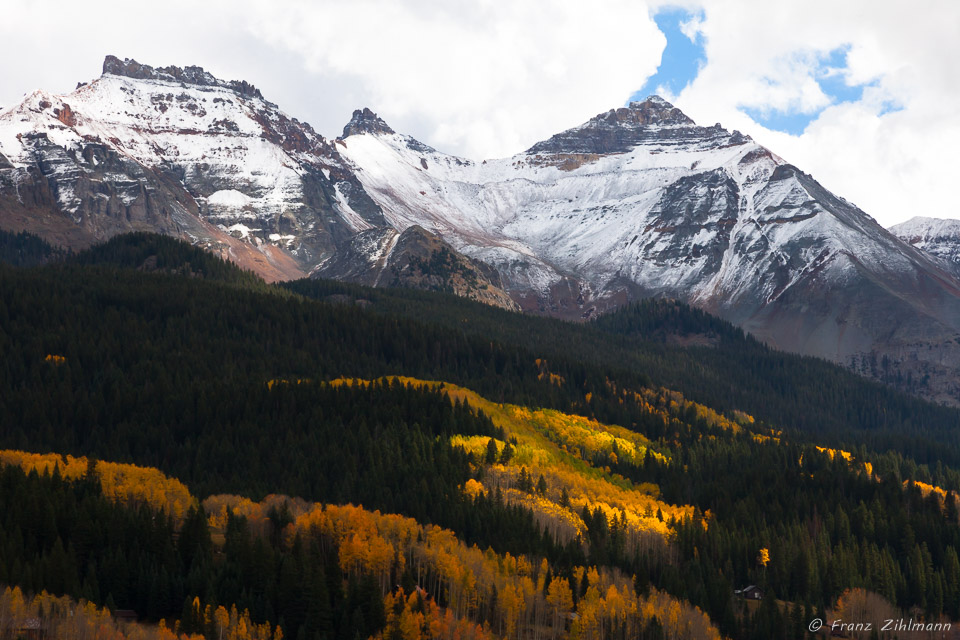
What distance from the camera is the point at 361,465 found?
198m

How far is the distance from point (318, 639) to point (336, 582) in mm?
13916

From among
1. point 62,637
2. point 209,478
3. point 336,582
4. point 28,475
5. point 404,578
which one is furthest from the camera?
point 209,478

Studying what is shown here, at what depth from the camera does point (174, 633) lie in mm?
123438

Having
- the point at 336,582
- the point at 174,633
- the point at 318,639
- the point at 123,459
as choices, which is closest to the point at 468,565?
the point at 336,582

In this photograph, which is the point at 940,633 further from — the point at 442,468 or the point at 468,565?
the point at 442,468

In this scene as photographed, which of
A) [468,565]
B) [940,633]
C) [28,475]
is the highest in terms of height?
[28,475]

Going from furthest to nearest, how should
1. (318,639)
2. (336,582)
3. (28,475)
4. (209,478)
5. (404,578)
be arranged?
(209,478) < (28,475) < (404,578) < (336,582) < (318,639)

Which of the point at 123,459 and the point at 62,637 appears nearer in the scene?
the point at 62,637

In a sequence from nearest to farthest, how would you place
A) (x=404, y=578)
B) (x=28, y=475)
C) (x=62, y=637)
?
(x=62, y=637) < (x=404, y=578) < (x=28, y=475)

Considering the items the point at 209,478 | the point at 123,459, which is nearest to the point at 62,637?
the point at 209,478

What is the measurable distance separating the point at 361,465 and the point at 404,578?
52844 millimetres

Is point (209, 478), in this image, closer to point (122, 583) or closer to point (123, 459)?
point (123, 459)

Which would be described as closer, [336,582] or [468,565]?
[336,582]

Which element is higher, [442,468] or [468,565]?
[442,468]
